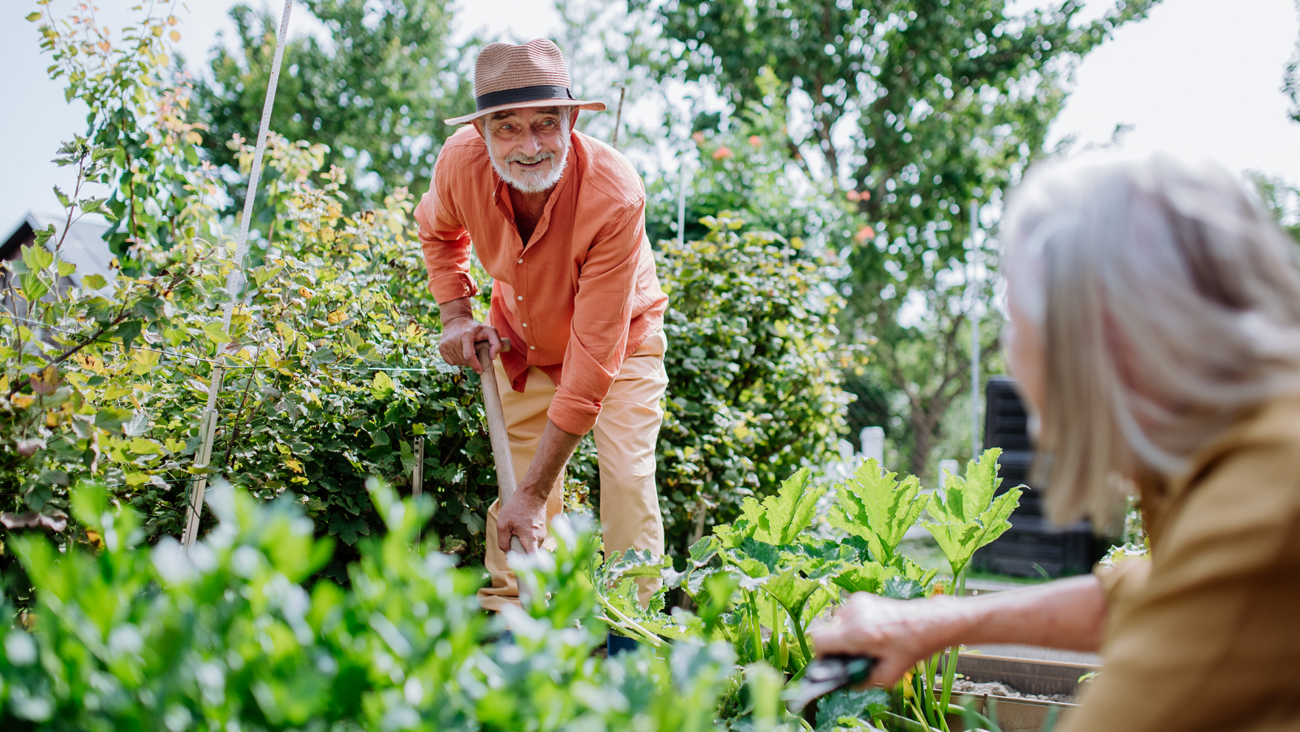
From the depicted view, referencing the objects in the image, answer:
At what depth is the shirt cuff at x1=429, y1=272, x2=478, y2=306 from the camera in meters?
2.65

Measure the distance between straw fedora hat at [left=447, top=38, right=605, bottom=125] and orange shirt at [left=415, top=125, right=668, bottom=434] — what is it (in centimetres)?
16

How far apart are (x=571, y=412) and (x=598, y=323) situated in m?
0.25

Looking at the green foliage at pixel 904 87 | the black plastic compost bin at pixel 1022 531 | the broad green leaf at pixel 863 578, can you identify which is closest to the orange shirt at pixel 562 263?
the broad green leaf at pixel 863 578

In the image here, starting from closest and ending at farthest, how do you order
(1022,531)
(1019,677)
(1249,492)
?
(1249,492) < (1019,677) < (1022,531)

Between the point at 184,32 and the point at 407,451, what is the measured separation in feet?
5.09

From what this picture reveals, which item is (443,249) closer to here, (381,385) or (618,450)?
(381,385)

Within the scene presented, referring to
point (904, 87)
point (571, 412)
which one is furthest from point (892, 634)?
point (904, 87)

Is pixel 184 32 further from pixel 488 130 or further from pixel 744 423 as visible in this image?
pixel 744 423

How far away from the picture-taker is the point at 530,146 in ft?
7.48

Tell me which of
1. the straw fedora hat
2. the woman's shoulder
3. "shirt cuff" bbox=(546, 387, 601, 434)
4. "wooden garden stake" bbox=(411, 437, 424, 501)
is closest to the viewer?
the woman's shoulder

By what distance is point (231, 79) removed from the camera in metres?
17.6

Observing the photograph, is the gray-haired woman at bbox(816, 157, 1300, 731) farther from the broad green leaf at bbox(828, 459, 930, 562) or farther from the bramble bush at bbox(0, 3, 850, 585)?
the bramble bush at bbox(0, 3, 850, 585)

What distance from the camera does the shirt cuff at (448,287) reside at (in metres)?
2.65

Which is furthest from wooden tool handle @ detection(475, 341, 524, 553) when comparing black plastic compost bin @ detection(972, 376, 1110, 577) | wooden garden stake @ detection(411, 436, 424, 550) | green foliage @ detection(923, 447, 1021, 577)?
black plastic compost bin @ detection(972, 376, 1110, 577)
